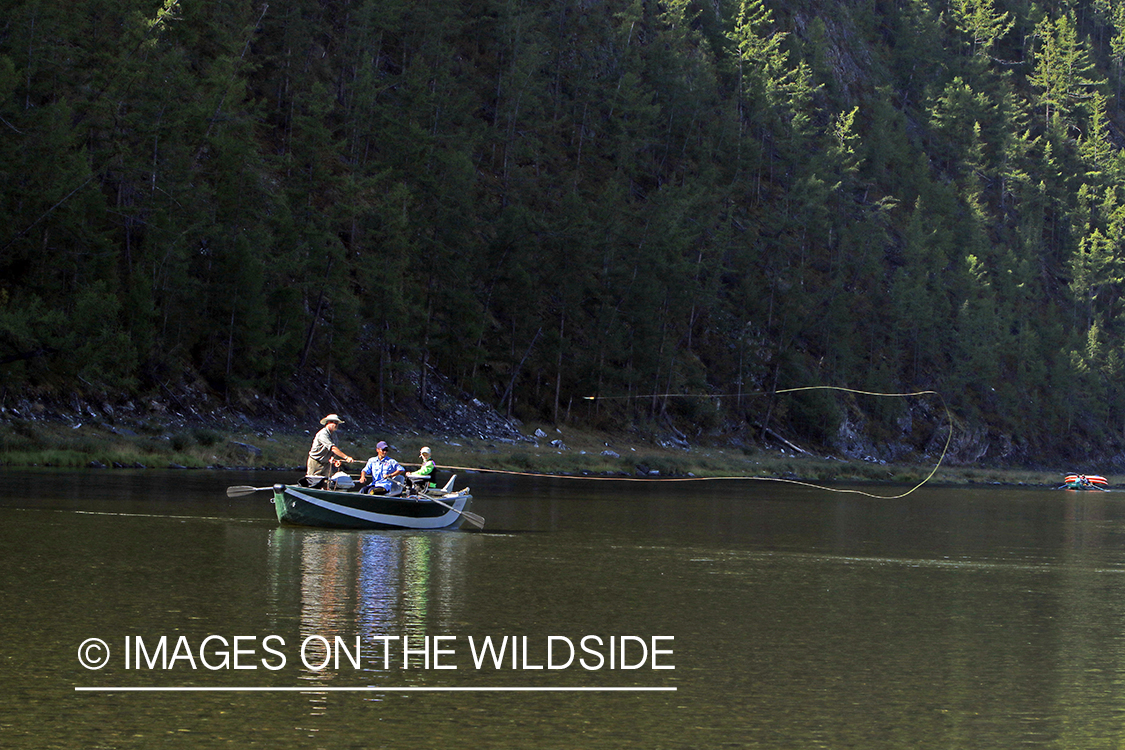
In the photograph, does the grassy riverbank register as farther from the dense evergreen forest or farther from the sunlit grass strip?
the sunlit grass strip

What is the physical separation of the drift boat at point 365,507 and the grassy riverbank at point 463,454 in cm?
1806

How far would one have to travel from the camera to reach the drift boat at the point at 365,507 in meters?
24.9

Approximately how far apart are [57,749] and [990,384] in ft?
347

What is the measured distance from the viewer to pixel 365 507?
83.7ft

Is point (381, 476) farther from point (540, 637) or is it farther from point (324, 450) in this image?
point (540, 637)

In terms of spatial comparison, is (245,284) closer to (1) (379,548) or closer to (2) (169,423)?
(2) (169,423)

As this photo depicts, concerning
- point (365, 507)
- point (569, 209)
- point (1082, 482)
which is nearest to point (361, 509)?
point (365, 507)

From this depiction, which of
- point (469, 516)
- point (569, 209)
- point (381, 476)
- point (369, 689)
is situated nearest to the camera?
point (369, 689)

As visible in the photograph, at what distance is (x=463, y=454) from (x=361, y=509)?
98.2 feet

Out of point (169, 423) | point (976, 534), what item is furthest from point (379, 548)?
point (169, 423)

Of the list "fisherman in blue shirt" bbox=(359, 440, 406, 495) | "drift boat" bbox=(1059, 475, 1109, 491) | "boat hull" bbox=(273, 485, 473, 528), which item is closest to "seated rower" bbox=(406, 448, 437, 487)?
"fisherman in blue shirt" bbox=(359, 440, 406, 495)

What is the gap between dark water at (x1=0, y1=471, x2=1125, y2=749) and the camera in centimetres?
951

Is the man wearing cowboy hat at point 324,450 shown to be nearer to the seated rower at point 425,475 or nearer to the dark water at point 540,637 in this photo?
the dark water at point 540,637

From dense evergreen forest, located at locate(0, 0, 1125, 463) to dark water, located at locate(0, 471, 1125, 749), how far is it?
85.8ft
